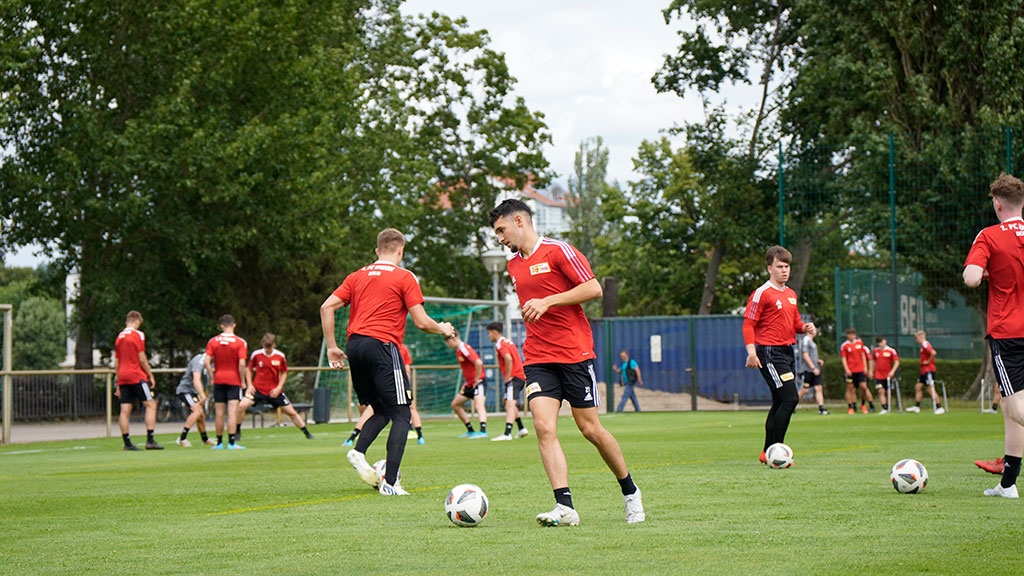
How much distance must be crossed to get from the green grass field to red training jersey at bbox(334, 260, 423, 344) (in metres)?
1.39

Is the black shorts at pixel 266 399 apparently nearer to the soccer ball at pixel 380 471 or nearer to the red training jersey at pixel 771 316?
the soccer ball at pixel 380 471

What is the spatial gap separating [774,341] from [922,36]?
76.3 feet

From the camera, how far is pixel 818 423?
918 inches

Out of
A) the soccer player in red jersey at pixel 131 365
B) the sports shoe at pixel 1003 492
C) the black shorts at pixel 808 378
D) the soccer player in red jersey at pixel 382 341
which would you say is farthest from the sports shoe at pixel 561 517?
the black shorts at pixel 808 378

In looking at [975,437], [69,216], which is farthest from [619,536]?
[69,216]

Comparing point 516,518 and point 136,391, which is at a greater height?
point 136,391

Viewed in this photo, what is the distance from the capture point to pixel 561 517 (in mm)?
7039

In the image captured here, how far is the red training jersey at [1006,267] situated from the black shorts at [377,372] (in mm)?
4543

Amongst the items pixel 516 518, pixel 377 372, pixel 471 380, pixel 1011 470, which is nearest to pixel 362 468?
pixel 377 372

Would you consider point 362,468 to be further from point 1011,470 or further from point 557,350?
point 1011,470

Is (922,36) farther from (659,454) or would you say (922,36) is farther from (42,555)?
(42,555)

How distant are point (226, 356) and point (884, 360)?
1724 centimetres

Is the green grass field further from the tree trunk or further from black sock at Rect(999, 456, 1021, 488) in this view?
the tree trunk

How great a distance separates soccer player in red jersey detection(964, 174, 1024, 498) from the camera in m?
8.04
